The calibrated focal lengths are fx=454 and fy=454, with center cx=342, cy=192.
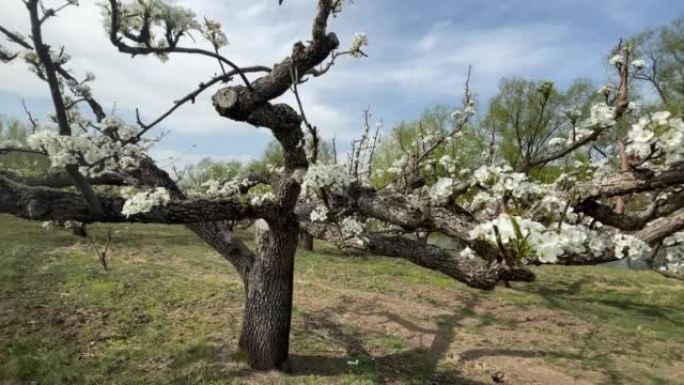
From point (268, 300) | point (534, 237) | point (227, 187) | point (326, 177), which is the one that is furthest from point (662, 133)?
point (227, 187)

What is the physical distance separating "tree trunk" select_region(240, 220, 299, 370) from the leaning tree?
2cm

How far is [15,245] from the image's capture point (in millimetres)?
14453

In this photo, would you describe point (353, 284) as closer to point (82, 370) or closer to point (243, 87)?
point (82, 370)

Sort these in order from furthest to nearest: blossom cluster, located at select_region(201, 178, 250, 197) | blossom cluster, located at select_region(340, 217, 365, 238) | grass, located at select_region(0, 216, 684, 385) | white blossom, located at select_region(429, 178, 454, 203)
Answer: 1. blossom cluster, located at select_region(201, 178, 250, 197)
2. grass, located at select_region(0, 216, 684, 385)
3. blossom cluster, located at select_region(340, 217, 365, 238)
4. white blossom, located at select_region(429, 178, 454, 203)

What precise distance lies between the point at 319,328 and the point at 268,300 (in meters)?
2.53

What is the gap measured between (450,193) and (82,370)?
20.6ft

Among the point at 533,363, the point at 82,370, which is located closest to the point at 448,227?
the point at 533,363

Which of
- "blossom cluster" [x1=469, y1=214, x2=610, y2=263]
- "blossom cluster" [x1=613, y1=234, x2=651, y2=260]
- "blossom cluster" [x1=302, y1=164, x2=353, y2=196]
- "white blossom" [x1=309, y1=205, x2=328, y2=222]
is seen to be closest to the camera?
"blossom cluster" [x1=469, y1=214, x2=610, y2=263]

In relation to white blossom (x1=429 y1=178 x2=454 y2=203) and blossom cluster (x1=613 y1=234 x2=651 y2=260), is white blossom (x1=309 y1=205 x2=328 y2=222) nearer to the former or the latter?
white blossom (x1=429 y1=178 x2=454 y2=203)

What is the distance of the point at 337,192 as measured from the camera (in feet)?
17.5

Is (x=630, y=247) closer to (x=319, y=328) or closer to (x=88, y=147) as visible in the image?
(x=88, y=147)

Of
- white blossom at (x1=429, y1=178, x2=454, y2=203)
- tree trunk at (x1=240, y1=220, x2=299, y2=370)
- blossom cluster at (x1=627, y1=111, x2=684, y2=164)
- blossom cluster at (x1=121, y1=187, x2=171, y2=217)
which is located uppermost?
blossom cluster at (x1=627, y1=111, x2=684, y2=164)

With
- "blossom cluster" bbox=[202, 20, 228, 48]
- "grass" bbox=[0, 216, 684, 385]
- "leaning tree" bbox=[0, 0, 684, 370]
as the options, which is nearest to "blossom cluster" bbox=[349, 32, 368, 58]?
"leaning tree" bbox=[0, 0, 684, 370]

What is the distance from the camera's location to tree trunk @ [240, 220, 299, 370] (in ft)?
22.8
